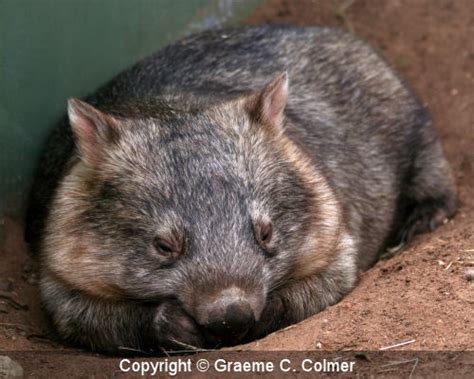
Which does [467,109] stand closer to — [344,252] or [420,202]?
[420,202]

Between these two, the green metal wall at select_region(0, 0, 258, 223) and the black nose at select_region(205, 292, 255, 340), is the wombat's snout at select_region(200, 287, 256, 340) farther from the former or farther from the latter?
the green metal wall at select_region(0, 0, 258, 223)

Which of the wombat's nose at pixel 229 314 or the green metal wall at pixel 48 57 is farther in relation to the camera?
the green metal wall at pixel 48 57

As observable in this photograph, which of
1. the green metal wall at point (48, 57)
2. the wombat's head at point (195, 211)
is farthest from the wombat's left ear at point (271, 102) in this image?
the green metal wall at point (48, 57)

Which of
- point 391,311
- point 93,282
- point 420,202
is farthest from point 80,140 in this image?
point 420,202

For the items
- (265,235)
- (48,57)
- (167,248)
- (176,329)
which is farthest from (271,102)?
(48,57)

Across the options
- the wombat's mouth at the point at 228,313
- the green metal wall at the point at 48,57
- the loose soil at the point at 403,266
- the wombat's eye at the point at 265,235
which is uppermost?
the green metal wall at the point at 48,57

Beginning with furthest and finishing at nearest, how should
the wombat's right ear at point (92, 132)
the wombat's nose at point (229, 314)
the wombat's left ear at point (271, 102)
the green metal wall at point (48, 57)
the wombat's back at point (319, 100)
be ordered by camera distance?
the wombat's back at point (319, 100)
the green metal wall at point (48, 57)
the wombat's left ear at point (271, 102)
the wombat's right ear at point (92, 132)
the wombat's nose at point (229, 314)

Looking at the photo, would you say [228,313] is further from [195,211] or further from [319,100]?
[319,100]

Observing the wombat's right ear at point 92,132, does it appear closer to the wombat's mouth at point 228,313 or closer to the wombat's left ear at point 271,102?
the wombat's left ear at point 271,102
